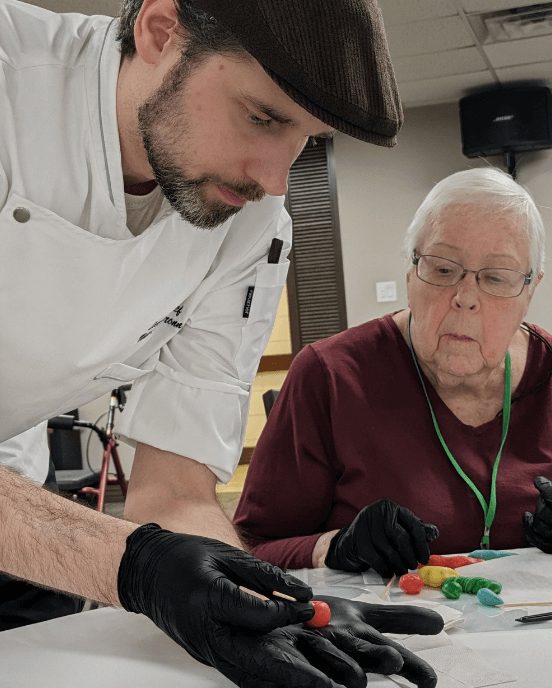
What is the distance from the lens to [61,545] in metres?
0.90

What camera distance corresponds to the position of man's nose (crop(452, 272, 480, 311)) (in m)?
1.67

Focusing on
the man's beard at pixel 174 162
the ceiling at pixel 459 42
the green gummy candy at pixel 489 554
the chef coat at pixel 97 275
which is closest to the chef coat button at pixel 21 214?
the chef coat at pixel 97 275

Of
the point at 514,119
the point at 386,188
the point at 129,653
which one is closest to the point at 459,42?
the point at 514,119

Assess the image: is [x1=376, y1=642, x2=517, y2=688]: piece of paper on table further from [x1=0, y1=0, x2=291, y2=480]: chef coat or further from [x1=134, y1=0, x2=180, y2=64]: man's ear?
[x1=134, y1=0, x2=180, y2=64]: man's ear

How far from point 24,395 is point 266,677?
0.61m

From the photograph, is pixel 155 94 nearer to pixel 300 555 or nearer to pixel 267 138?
pixel 267 138

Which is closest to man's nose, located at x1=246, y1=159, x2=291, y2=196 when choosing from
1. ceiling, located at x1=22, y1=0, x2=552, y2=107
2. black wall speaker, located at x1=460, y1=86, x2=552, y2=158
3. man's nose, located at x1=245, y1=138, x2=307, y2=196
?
man's nose, located at x1=245, y1=138, x2=307, y2=196

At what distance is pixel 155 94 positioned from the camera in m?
1.10

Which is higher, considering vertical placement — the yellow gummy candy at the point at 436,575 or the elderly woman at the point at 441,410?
the elderly woman at the point at 441,410

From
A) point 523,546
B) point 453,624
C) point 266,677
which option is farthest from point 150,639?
point 523,546

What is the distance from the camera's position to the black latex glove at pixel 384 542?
4.14ft

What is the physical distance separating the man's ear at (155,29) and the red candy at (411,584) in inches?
29.7

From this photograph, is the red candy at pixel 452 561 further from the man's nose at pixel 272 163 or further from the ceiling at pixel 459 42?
the ceiling at pixel 459 42

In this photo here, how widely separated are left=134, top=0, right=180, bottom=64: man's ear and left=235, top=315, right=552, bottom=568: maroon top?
0.81 m
